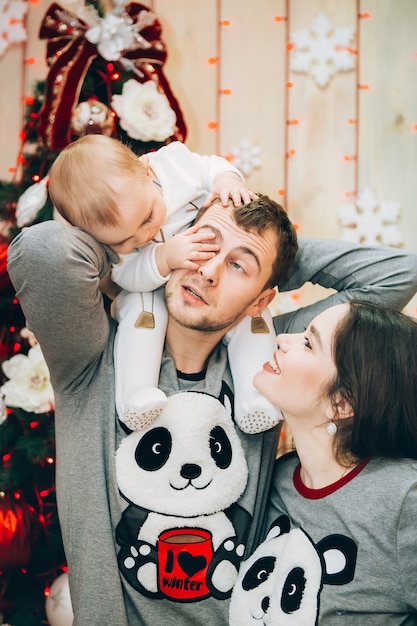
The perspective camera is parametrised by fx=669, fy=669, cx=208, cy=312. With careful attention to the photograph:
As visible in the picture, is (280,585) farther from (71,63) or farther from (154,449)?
(71,63)

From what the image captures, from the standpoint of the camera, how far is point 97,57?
2.28 meters

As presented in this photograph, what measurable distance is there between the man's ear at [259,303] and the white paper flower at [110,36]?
3.39 ft

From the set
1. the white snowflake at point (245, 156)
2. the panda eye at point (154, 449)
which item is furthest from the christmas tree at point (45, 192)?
the panda eye at point (154, 449)

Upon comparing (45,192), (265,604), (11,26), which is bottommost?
(265,604)

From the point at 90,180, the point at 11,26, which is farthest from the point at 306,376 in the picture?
the point at 11,26

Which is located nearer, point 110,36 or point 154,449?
Result: point 154,449

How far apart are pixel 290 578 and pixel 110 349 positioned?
0.69 metres

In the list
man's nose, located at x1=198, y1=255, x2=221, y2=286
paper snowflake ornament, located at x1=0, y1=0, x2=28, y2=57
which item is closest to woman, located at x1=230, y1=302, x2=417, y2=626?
man's nose, located at x1=198, y1=255, x2=221, y2=286

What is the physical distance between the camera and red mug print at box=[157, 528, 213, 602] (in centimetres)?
155

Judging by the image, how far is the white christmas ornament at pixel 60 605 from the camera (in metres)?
2.21

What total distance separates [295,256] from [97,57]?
1021 millimetres

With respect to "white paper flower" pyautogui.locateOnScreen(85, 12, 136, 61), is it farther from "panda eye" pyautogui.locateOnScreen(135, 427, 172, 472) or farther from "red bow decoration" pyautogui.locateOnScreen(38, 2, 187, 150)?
"panda eye" pyautogui.locateOnScreen(135, 427, 172, 472)

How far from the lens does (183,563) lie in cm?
156

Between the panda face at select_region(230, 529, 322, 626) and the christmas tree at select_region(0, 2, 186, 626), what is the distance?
2.96 ft
